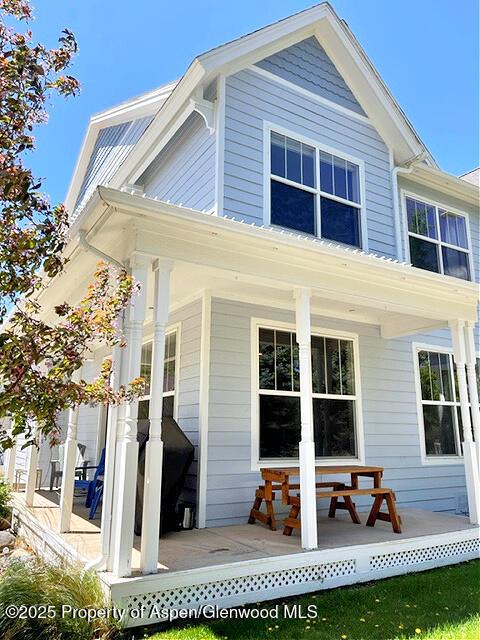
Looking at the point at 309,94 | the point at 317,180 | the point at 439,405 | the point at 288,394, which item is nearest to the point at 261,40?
the point at 309,94

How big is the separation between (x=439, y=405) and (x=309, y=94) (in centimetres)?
548

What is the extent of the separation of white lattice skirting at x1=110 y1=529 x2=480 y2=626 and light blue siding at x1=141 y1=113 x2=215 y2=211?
14.1 feet

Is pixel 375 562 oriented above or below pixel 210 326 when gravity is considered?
below

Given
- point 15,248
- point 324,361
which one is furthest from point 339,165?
point 15,248

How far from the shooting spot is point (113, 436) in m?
3.76

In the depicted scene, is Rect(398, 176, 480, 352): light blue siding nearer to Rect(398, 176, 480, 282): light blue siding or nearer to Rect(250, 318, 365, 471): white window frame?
Rect(398, 176, 480, 282): light blue siding

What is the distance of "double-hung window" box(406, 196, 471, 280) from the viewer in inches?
339

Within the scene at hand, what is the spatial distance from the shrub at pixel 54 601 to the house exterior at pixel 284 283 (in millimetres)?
260

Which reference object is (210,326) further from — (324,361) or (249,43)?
(249,43)

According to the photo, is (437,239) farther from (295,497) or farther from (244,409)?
(295,497)

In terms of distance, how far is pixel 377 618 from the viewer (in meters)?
3.76

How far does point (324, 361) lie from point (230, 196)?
2647mm

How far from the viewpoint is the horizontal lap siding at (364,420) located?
565cm

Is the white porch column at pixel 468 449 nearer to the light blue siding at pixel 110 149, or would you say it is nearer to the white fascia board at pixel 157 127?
the white fascia board at pixel 157 127
